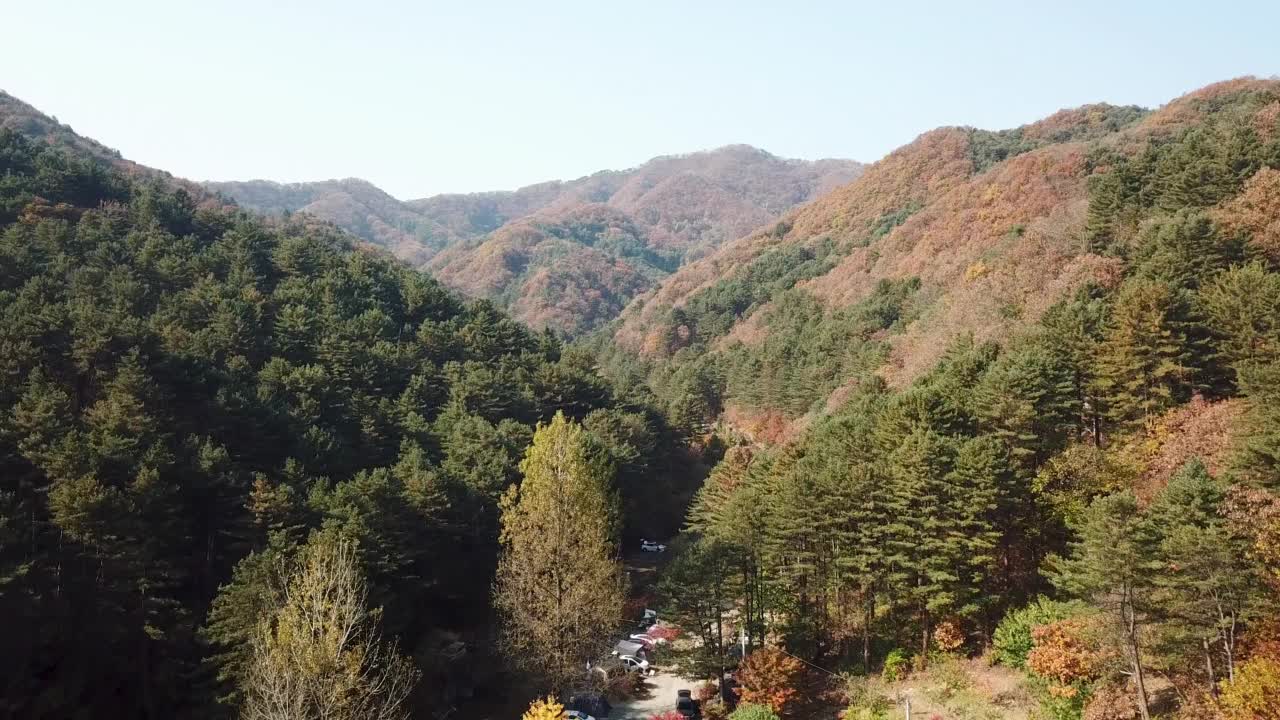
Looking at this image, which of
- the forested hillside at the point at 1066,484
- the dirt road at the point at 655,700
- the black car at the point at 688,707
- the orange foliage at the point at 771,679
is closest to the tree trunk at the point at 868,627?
the forested hillside at the point at 1066,484

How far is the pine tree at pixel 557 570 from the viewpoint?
3056cm

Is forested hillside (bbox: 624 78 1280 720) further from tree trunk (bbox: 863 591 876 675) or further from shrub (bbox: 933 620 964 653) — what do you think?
tree trunk (bbox: 863 591 876 675)

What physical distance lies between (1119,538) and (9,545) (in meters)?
39.3

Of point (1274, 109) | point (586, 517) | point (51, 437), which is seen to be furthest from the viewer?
point (1274, 109)

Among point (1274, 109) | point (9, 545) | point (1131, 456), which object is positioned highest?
point (1274, 109)

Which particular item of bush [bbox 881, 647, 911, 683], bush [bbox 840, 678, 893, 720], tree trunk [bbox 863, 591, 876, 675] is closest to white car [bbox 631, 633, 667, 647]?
tree trunk [bbox 863, 591, 876, 675]

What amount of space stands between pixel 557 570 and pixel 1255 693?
22329 mm

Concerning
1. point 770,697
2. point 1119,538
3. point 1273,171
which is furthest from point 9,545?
point 1273,171

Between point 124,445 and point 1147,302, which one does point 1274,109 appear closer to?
point 1147,302

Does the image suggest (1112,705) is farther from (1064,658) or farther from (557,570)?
(557,570)

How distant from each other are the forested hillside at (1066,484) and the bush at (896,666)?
0.30 ft

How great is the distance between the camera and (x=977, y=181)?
322 ft

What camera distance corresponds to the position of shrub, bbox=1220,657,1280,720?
61.1 ft

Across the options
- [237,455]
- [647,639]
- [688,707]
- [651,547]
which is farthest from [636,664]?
[237,455]
